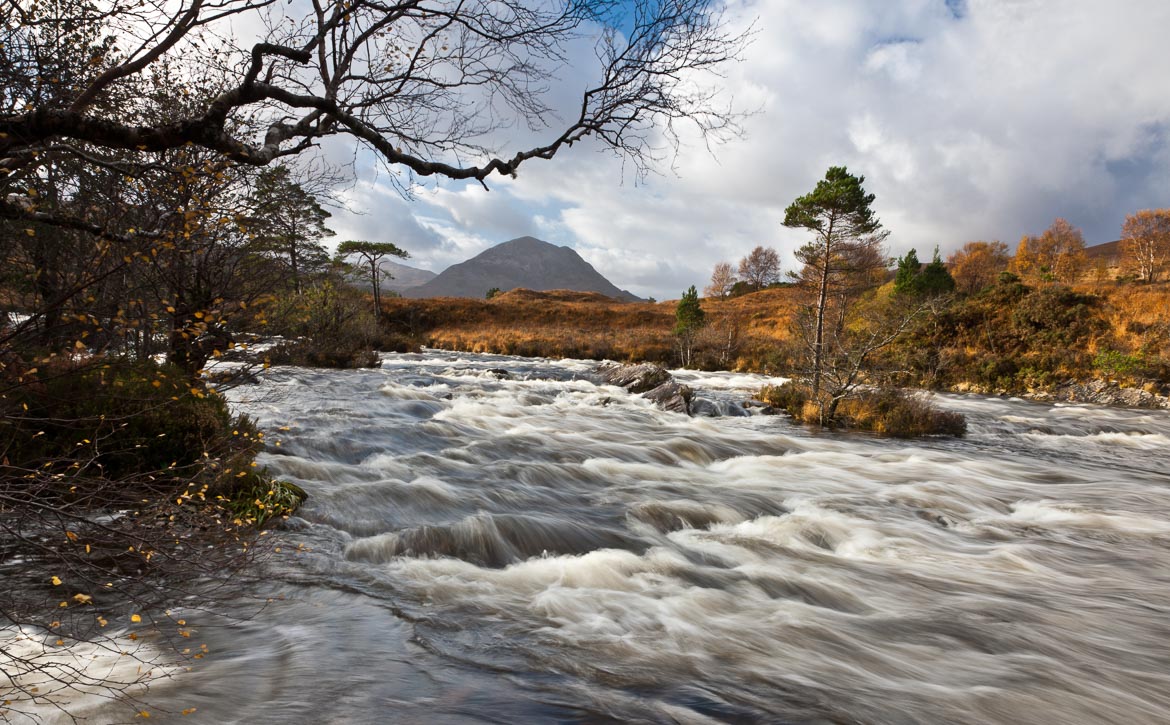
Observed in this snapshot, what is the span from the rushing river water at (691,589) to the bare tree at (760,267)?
8333cm

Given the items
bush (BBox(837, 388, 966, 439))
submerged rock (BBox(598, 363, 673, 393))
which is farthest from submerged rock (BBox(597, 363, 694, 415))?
bush (BBox(837, 388, 966, 439))

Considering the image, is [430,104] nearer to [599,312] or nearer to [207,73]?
[207,73]

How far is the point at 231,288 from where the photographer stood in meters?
9.05

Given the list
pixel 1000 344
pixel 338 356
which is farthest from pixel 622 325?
pixel 338 356

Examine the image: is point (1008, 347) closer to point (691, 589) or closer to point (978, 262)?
point (691, 589)

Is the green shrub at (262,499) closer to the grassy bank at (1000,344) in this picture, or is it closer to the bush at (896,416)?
the grassy bank at (1000,344)

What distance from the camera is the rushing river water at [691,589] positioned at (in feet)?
10.8

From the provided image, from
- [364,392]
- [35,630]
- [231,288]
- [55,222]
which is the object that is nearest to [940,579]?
[35,630]

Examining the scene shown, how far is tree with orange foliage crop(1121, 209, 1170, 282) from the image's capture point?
51.0 metres

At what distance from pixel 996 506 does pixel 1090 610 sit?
3453 millimetres

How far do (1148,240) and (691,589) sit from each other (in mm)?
73096

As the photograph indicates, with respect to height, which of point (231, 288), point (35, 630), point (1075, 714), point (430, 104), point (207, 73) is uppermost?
point (207, 73)

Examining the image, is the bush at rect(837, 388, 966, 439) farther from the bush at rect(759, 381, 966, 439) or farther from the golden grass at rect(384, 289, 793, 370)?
the golden grass at rect(384, 289, 793, 370)

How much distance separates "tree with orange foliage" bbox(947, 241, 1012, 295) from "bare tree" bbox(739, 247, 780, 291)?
2541cm
